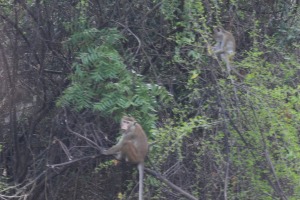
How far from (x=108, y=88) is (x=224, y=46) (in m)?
A: 1.38

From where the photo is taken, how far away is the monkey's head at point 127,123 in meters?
6.55

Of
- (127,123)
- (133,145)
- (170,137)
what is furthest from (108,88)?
(170,137)

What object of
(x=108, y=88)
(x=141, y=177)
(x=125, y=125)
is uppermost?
(x=108, y=88)

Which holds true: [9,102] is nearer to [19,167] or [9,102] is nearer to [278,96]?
[19,167]

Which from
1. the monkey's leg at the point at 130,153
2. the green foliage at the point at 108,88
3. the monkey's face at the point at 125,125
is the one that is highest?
the green foliage at the point at 108,88

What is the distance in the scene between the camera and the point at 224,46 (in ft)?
24.6

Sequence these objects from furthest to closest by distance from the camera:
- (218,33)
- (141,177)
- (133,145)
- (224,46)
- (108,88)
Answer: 1. (218,33)
2. (224,46)
3. (108,88)
4. (133,145)
5. (141,177)

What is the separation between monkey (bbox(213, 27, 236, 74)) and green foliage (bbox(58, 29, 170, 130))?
75cm

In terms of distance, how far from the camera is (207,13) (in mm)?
7680

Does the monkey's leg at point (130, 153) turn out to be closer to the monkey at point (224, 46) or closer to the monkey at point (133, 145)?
the monkey at point (133, 145)

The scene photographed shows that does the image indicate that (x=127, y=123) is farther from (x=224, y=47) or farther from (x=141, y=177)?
(x=224, y=47)

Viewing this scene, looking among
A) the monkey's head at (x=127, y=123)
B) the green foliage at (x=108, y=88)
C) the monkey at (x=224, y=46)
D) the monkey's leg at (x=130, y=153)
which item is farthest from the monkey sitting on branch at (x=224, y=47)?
the monkey's leg at (x=130, y=153)

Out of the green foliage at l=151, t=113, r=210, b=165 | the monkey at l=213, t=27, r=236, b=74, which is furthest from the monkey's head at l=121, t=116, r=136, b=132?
the monkey at l=213, t=27, r=236, b=74

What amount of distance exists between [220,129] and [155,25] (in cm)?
179
